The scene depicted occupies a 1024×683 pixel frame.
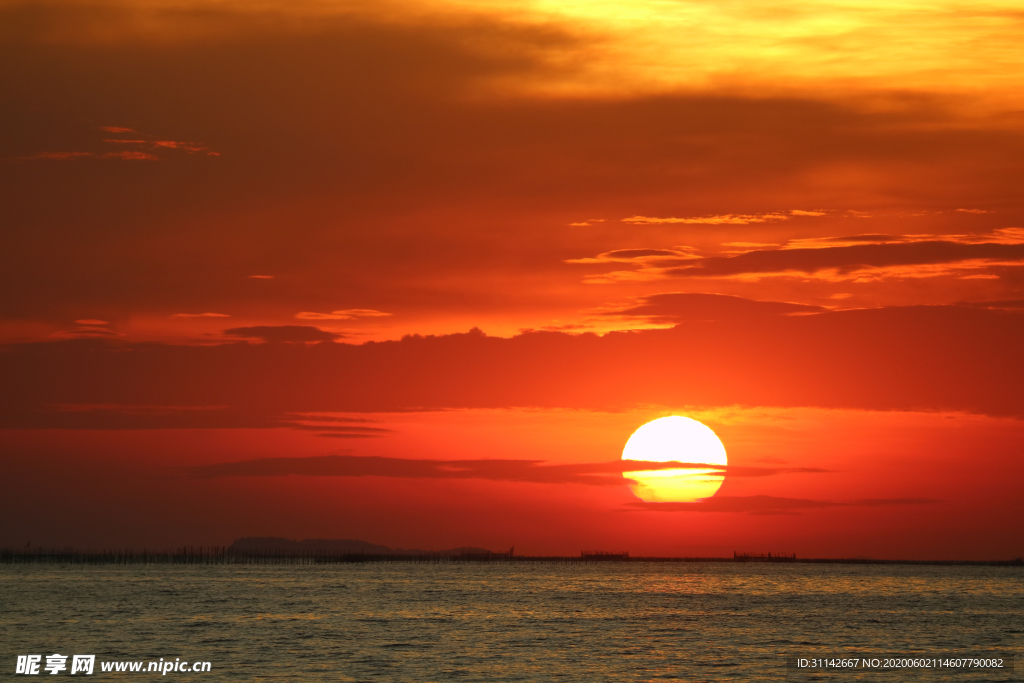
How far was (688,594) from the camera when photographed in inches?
5453

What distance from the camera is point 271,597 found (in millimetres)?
113750

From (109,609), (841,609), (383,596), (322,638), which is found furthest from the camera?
(383,596)

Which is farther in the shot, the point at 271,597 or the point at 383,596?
the point at 383,596

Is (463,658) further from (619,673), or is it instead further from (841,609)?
(841,609)

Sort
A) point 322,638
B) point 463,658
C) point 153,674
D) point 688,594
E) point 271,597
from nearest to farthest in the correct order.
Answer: point 153,674
point 463,658
point 322,638
point 271,597
point 688,594

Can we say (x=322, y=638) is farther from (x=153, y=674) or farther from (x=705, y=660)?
(x=705, y=660)

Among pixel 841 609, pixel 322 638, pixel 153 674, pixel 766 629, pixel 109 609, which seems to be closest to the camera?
pixel 153 674

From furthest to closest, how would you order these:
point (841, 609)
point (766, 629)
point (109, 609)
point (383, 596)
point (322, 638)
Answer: point (383, 596)
point (841, 609)
point (109, 609)
point (766, 629)
point (322, 638)

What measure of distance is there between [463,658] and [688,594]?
86413mm

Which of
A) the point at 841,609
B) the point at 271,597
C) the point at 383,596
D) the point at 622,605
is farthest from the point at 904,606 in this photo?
the point at 271,597

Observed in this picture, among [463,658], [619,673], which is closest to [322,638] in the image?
[463,658]

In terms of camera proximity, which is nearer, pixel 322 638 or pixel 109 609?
pixel 322 638

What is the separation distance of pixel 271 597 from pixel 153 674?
6565 cm

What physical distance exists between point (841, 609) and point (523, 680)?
65698mm
